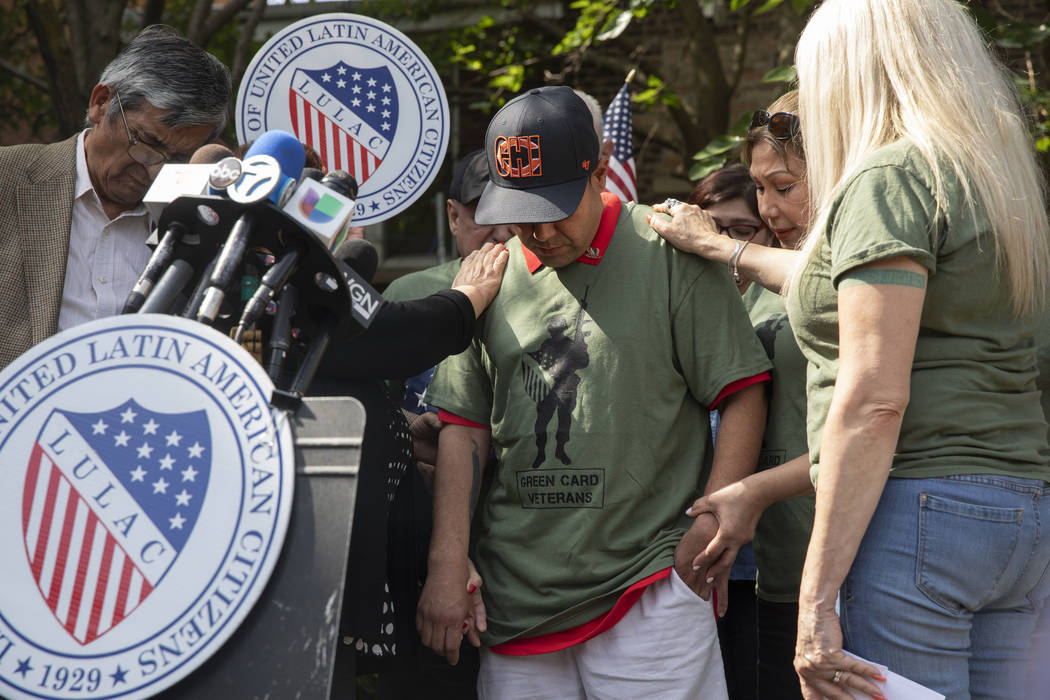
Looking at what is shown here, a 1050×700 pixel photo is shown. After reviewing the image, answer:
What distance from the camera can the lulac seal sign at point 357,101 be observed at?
13.0 ft

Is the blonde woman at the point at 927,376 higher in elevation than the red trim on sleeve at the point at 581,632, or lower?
higher

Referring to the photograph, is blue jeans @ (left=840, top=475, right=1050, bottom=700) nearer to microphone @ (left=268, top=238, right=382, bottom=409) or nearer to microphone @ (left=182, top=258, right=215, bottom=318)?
microphone @ (left=268, top=238, right=382, bottom=409)

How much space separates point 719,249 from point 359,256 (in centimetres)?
87

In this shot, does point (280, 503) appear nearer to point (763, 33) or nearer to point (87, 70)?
point (87, 70)

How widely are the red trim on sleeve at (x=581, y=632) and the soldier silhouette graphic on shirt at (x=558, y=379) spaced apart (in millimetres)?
346

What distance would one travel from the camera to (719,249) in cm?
267

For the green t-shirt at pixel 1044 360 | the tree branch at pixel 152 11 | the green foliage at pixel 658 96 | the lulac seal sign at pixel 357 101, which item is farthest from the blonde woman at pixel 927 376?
the tree branch at pixel 152 11

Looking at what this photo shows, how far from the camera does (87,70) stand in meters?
6.72

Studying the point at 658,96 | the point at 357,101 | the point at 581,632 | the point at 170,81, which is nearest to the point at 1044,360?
the point at 581,632

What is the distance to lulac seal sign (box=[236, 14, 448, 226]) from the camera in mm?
3955

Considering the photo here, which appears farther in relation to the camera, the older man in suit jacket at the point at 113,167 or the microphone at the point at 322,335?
the older man in suit jacket at the point at 113,167

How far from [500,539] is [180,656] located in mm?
1225

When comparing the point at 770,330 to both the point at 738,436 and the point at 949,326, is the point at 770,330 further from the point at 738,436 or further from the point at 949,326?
the point at 949,326

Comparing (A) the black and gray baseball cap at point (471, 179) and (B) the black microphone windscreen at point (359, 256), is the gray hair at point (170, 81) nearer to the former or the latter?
(B) the black microphone windscreen at point (359, 256)
